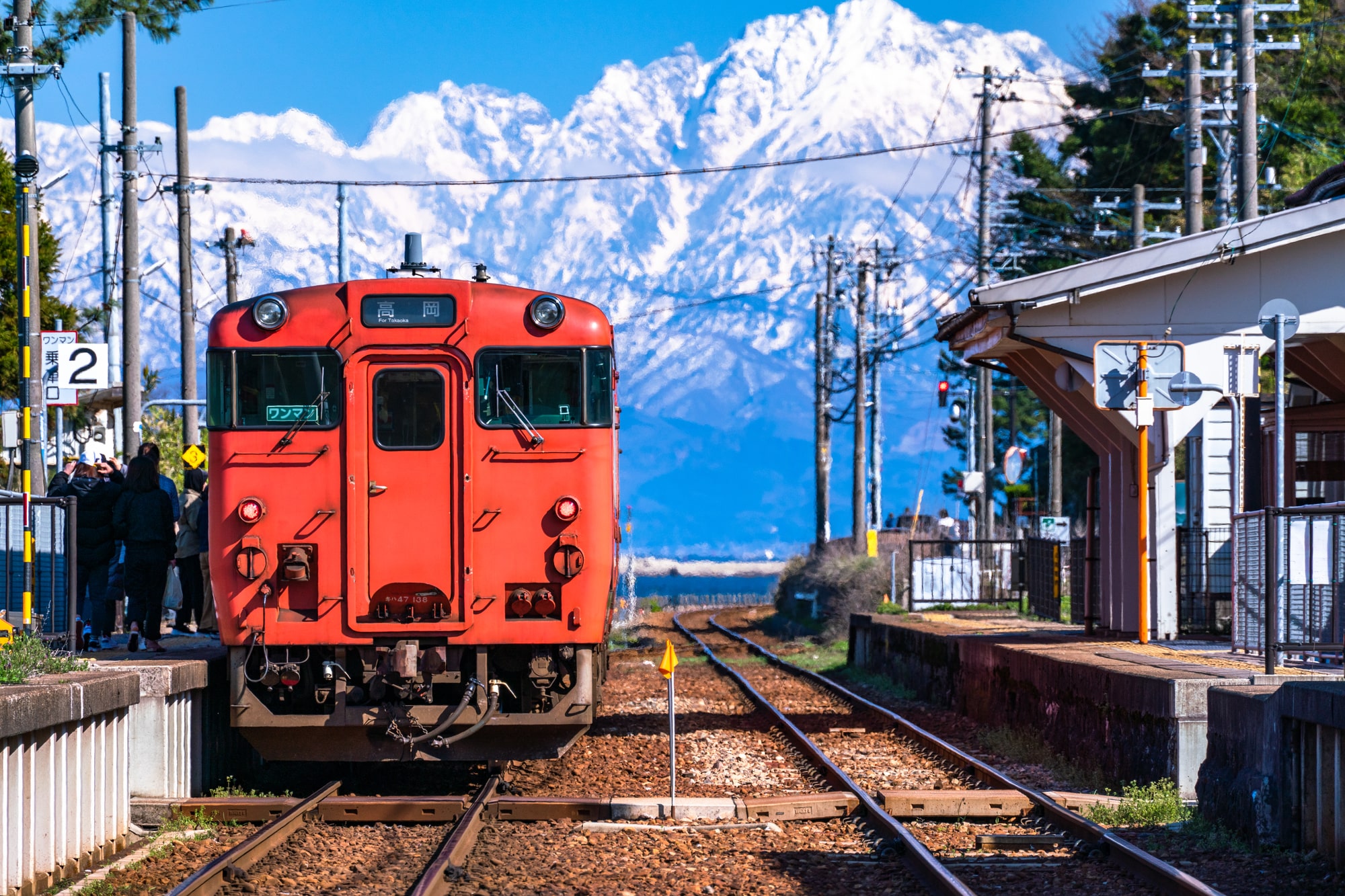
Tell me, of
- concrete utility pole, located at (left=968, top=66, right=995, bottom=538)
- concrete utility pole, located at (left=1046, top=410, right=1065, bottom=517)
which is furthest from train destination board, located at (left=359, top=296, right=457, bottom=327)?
concrete utility pole, located at (left=1046, top=410, right=1065, bottom=517)

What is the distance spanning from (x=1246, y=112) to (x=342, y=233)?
21.8m

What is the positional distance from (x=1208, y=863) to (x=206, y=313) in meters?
83.4

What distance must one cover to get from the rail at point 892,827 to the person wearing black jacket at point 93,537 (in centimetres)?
617

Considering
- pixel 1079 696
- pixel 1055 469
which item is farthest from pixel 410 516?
pixel 1055 469

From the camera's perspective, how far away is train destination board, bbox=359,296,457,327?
35.9ft

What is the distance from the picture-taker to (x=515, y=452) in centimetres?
1085

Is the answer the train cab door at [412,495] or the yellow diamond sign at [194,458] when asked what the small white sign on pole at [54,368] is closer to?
the yellow diamond sign at [194,458]

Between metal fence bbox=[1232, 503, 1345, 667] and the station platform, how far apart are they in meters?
0.24

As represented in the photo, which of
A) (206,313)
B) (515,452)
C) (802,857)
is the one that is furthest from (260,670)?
(206,313)

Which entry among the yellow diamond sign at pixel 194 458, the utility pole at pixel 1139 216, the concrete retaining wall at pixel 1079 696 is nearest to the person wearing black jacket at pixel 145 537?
the concrete retaining wall at pixel 1079 696

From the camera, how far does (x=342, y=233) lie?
3744 centimetres

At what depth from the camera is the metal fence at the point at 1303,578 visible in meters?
10.6

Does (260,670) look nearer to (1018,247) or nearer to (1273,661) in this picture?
(1273,661)

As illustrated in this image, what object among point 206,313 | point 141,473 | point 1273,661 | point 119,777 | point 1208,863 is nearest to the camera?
point 1208,863
